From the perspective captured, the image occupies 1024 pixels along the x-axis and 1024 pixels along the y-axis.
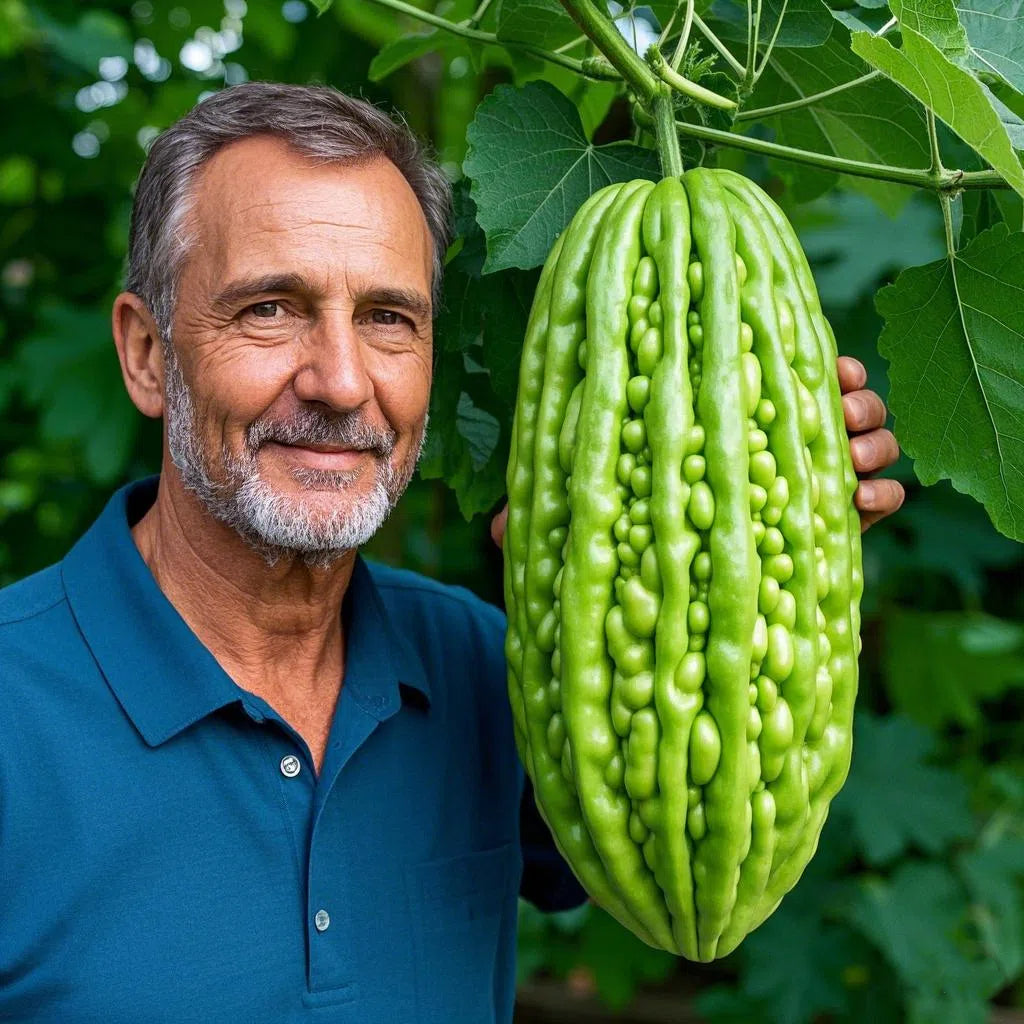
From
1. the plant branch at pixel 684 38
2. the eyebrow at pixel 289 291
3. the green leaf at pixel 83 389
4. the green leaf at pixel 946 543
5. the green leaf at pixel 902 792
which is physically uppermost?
the plant branch at pixel 684 38

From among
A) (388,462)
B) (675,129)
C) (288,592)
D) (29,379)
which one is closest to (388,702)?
(288,592)

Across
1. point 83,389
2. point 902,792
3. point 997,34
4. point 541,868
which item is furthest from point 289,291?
point 902,792

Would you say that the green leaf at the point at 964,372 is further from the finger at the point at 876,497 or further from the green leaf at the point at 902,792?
the green leaf at the point at 902,792

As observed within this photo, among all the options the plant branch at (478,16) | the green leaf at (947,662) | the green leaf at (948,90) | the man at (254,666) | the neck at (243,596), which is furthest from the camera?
the green leaf at (947,662)

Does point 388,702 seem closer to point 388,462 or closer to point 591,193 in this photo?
point 388,462

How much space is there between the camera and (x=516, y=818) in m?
2.04

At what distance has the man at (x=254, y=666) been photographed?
5.15 feet

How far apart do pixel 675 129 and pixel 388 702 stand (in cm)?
90

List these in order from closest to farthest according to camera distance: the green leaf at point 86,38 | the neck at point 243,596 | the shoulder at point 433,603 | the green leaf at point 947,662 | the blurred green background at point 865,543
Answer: the neck at point 243,596 → the shoulder at point 433,603 → the green leaf at point 86,38 → the blurred green background at point 865,543 → the green leaf at point 947,662

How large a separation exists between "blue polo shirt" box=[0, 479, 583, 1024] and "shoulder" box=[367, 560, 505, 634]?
174 mm

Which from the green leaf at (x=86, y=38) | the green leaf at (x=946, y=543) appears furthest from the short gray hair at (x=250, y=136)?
the green leaf at (x=946, y=543)

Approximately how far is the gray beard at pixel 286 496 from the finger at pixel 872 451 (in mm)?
605

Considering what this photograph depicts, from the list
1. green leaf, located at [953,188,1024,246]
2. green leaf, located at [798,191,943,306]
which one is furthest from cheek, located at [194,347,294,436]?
green leaf, located at [798,191,943,306]

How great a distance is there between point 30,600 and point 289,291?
1.88ft
